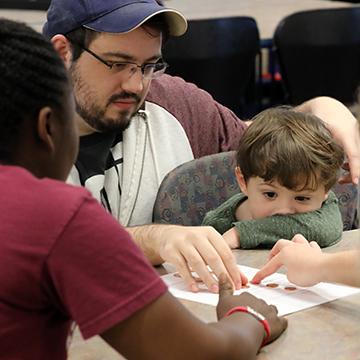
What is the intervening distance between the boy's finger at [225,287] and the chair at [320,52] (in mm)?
2754

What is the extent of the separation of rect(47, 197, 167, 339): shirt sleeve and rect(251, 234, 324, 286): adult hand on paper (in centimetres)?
61

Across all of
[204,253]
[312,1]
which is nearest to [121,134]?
[204,253]

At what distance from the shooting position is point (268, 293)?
158cm

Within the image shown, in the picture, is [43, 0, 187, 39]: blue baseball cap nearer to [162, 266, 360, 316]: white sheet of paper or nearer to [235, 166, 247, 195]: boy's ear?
[235, 166, 247, 195]: boy's ear

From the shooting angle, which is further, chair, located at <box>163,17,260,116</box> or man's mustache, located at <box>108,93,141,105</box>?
chair, located at <box>163,17,260,116</box>

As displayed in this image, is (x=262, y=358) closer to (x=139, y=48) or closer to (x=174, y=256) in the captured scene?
(x=174, y=256)

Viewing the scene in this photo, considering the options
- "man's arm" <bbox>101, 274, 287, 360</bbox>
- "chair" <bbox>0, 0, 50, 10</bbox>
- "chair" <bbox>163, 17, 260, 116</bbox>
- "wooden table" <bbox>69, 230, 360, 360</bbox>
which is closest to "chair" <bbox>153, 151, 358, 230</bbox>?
"wooden table" <bbox>69, 230, 360, 360</bbox>

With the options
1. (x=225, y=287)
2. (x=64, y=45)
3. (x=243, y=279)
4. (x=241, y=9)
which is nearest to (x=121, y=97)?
(x=64, y=45)

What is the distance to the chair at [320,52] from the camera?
13.5 feet

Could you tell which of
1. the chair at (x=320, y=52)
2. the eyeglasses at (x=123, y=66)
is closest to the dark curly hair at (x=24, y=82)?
the eyeglasses at (x=123, y=66)

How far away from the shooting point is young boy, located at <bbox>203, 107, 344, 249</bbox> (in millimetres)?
1906

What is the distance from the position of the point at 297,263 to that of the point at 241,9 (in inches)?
141

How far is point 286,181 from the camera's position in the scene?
75.9 inches

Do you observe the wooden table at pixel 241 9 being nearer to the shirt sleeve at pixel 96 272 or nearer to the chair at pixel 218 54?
the chair at pixel 218 54
